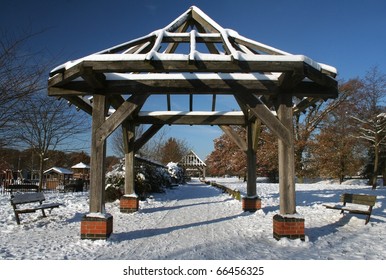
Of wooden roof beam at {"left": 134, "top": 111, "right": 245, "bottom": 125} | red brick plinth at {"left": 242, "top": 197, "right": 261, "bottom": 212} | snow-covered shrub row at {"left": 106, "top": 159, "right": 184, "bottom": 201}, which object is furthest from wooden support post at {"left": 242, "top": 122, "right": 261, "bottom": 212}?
snow-covered shrub row at {"left": 106, "top": 159, "right": 184, "bottom": 201}

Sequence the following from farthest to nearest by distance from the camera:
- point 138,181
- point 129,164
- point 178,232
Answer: point 138,181
point 129,164
point 178,232

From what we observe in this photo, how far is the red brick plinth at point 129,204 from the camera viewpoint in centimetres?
989

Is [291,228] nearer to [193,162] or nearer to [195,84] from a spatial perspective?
[195,84]

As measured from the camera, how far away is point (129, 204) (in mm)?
9938

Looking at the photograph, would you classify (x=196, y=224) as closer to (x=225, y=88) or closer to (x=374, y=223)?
(x=225, y=88)

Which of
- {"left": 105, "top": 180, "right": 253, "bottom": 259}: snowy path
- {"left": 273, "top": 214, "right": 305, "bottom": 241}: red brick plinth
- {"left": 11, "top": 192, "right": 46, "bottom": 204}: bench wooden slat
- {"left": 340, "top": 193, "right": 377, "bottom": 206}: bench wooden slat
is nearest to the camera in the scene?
{"left": 105, "top": 180, "right": 253, "bottom": 259}: snowy path

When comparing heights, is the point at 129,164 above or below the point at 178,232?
above

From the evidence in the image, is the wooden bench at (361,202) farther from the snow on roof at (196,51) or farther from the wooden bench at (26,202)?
the wooden bench at (26,202)

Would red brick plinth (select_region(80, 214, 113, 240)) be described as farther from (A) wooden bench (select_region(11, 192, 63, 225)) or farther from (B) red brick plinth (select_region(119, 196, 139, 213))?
(B) red brick plinth (select_region(119, 196, 139, 213))

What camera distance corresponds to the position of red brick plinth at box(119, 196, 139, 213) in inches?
389

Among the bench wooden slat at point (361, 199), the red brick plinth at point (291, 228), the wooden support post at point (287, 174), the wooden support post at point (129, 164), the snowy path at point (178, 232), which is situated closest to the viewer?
the snowy path at point (178, 232)

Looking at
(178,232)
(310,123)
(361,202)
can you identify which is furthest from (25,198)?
(310,123)

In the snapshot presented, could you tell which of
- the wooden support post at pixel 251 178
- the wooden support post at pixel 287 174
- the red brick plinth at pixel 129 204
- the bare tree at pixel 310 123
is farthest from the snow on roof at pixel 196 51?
the bare tree at pixel 310 123
